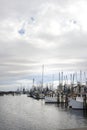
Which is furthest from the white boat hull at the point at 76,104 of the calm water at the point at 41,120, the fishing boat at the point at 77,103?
the calm water at the point at 41,120

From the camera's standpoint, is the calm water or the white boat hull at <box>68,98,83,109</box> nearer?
the calm water

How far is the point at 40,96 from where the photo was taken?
185 meters

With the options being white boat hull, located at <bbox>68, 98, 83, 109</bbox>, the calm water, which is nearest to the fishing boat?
white boat hull, located at <bbox>68, 98, 83, 109</bbox>

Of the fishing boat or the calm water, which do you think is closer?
the calm water

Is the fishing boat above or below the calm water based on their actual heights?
above

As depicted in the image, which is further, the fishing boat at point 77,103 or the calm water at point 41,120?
the fishing boat at point 77,103

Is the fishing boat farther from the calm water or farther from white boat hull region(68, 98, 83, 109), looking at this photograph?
the calm water

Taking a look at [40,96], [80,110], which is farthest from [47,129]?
[40,96]

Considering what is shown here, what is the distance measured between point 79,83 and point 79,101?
5418cm

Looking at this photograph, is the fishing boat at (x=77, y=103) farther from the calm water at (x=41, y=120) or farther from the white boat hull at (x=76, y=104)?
the calm water at (x=41, y=120)

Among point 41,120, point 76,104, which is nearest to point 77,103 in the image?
point 76,104

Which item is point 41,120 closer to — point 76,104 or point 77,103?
point 77,103

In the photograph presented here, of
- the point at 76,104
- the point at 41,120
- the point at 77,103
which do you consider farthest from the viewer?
the point at 76,104

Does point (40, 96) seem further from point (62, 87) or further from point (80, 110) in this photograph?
point (80, 110)
